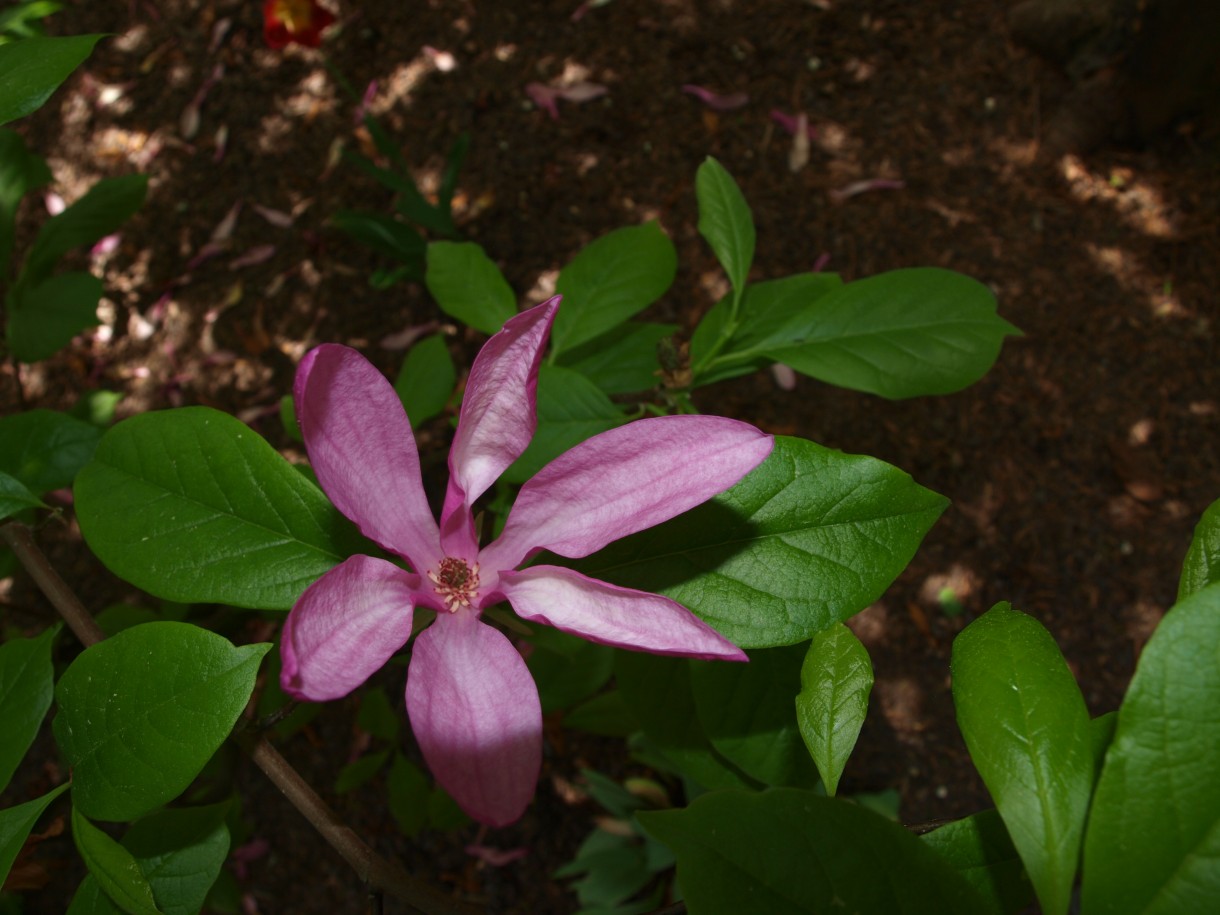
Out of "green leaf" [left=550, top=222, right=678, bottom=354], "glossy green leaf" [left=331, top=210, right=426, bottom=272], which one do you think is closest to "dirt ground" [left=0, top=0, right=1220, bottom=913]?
"glossy green leaf" [left=331, top=210, right=426, bottom=272]

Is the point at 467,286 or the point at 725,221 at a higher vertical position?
the point at 725,221

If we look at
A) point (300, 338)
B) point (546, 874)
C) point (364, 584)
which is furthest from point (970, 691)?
point (300, 338)

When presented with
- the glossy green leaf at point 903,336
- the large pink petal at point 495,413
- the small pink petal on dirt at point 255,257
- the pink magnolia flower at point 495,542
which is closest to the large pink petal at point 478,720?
the pink magnolia flower at point 495,542

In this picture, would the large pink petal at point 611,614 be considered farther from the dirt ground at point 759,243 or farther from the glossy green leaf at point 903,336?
the dirt ground at point 759,243

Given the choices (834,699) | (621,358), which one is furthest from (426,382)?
(834,699)

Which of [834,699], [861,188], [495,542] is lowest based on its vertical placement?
[861,188]

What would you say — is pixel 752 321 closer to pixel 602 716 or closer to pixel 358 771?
pixel 602 716

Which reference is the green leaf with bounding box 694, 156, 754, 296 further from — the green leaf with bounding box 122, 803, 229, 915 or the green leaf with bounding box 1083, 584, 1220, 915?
the green leaf with bounding box 122, 803, 229, 915
